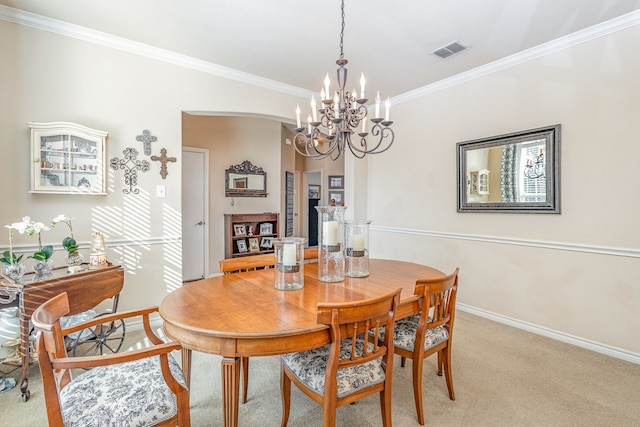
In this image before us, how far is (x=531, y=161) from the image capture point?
9.62 feet

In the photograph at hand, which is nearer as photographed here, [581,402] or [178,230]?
[581,402]

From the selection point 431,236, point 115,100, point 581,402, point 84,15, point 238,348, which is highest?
point 84,15

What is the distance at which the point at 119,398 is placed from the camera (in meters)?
1.22

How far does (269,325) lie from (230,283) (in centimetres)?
72

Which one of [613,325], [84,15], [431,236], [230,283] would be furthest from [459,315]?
[84,15]

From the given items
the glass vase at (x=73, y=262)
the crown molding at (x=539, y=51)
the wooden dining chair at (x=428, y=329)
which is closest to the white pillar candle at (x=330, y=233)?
the wooden dining chair at (x=428, y=329)

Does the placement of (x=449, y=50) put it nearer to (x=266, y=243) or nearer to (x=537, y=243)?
(x=537, y=243)

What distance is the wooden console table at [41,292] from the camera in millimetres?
1852

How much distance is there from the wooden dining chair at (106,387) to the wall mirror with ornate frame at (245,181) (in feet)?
12.8

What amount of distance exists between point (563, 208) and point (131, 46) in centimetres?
424

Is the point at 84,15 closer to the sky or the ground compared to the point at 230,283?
closer to the sky

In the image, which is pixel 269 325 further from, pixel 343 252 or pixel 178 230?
pixel 178 230

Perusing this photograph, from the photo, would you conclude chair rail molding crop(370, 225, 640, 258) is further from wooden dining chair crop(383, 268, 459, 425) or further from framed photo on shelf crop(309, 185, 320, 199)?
framed photo on shelf crop(309, 185, 320, 199)

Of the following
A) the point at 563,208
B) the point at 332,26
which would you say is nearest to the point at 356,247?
the point at 332,26
